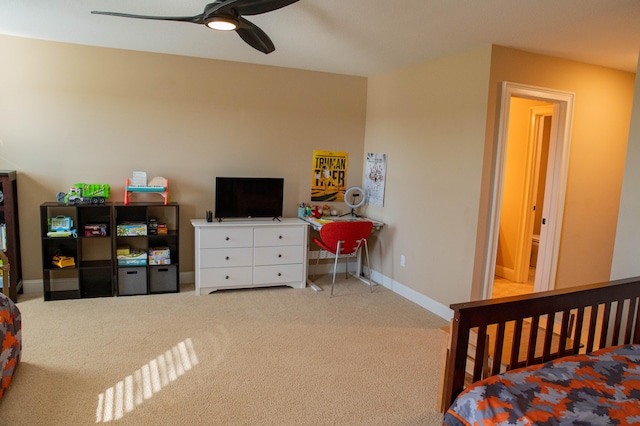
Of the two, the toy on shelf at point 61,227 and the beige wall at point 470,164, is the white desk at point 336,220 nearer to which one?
the beige wall at point 470,164

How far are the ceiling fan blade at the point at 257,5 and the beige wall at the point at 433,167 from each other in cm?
196

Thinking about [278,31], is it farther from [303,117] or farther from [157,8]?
[303,117]

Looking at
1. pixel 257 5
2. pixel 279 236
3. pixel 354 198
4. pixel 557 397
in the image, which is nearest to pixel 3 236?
pixel 279 236

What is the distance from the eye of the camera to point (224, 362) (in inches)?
117

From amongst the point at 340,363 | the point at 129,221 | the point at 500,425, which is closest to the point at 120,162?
the point at 129,221

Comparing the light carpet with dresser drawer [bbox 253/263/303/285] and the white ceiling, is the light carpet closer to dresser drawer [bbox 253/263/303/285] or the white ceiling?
dresser drawer [bbox 253/263/303/285]

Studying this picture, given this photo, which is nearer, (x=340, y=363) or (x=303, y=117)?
(x=340, y=363)

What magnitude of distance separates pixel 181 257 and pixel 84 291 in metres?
0.98

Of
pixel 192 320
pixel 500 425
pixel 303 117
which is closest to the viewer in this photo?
pixel 500 425

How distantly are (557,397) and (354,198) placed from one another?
375cm

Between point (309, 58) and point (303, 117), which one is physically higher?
point (309, 58)

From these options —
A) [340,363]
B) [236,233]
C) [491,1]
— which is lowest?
[340,363]

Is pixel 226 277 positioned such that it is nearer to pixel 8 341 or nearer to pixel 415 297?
pixel 415 297

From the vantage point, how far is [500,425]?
1560mm
